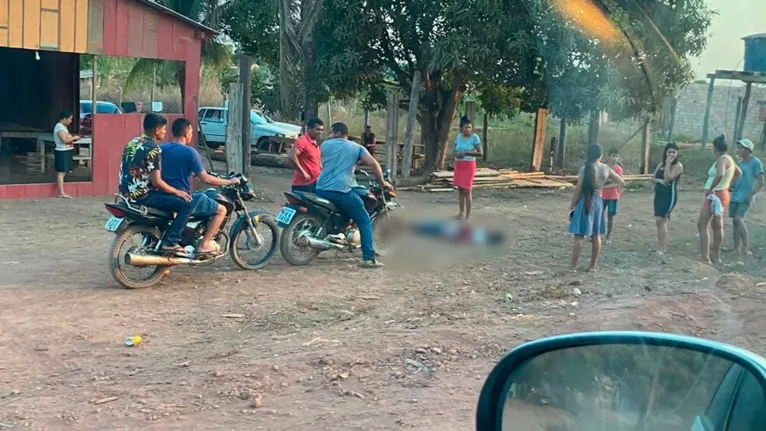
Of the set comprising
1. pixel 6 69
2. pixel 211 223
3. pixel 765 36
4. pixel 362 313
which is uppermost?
pixel 765 36

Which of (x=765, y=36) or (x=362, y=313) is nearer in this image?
(x=362, y=313)

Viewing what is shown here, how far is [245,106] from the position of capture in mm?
15453

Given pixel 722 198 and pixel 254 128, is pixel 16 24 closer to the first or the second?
pixel 722 198

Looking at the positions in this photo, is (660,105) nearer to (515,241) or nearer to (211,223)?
(515,241)

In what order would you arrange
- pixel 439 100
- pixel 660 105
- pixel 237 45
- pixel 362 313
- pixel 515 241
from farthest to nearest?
pixel 237 45, pixel 439 100, pixel 660 105, pixel 515 241, pixel 362 313

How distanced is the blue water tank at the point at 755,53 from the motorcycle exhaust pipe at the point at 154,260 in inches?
711

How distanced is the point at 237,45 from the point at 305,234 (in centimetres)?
1657

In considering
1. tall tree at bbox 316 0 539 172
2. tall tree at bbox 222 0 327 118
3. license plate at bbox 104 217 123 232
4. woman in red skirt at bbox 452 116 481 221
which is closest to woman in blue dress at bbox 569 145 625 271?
woman in red skirt at bbox 452 116 481 221

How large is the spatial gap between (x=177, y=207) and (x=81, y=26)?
8.04 m

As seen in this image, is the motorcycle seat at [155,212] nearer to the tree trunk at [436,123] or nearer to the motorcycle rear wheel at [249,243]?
the motorcycle rear wheel at [249,243]

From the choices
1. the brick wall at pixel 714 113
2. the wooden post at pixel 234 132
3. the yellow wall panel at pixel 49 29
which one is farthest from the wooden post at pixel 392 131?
the brick wall at pixel 714 113

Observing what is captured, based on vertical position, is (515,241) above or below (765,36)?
below

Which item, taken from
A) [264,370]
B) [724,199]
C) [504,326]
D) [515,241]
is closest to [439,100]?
[515,241]

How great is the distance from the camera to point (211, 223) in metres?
8.86
